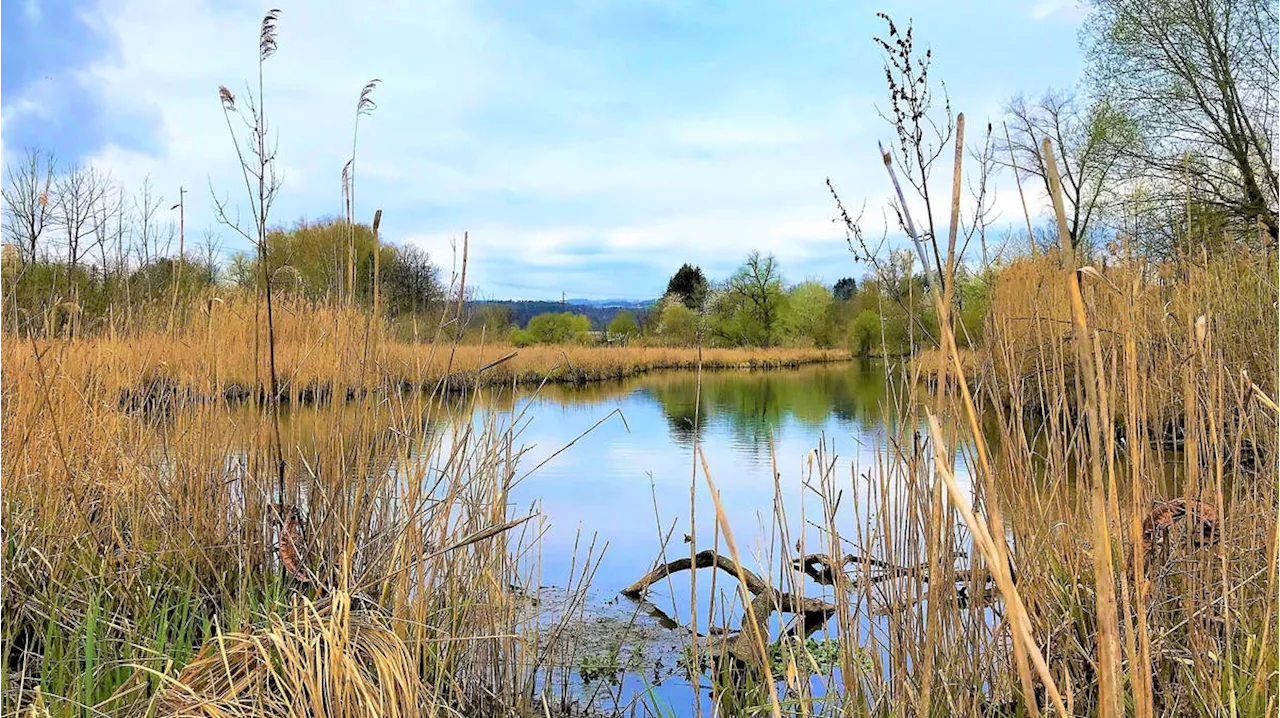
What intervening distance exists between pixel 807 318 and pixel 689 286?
9.70 metres

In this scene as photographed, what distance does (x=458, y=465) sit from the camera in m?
1.90

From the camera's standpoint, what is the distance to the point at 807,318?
111 ft

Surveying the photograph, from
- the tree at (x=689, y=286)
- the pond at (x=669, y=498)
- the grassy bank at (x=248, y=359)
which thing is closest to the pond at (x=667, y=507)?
the pond at (x=669, y=498)

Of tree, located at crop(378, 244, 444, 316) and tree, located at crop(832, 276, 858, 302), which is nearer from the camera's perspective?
tree, located at crop(378, 244, 444, 316)

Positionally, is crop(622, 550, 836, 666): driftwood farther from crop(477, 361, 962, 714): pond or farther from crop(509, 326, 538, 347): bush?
crop(509, 326, 538, 347): bush

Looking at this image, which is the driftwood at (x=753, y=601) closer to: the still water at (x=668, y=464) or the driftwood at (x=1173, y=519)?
the still water at (x=668, y=464)

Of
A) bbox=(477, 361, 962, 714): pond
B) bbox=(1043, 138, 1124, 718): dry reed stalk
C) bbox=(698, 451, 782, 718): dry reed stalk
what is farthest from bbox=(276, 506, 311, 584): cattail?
bbox=(1043, 138, 1124, 718): dry reed stalk

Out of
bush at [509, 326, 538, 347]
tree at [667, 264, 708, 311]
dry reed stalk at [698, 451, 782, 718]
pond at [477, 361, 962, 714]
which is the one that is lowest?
pond at [477, 361, 962, 714]

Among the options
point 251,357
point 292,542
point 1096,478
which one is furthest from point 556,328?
point 1096,478

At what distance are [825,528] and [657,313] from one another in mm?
35805

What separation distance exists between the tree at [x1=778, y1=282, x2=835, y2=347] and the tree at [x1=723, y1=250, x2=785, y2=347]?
0.55 m

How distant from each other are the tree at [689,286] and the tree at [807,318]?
A: 4.11 metres

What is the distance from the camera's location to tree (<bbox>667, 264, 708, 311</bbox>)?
3800cm

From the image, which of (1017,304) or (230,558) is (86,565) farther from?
(1017,304)
